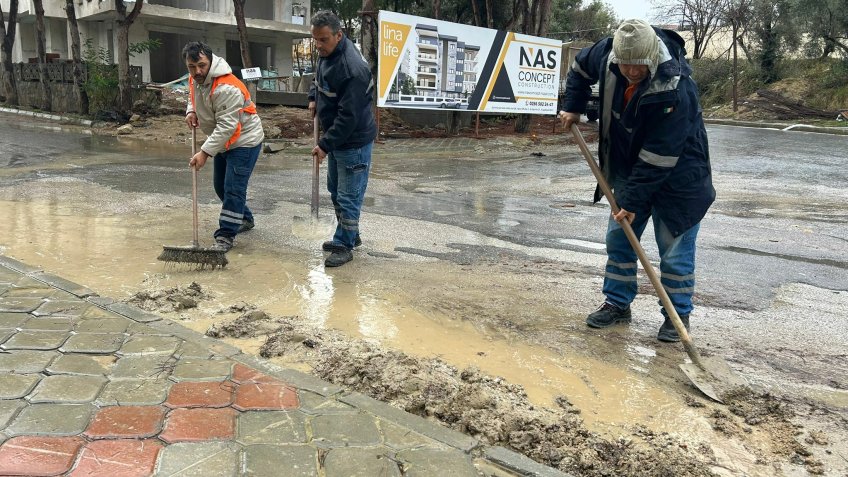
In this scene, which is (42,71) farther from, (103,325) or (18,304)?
(103,325)

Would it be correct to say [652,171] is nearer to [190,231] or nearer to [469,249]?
[469,249]

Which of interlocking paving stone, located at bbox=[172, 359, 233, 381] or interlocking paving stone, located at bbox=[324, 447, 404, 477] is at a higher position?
interlocking paving stone, located at bbox=[172, 359, 233, 381]

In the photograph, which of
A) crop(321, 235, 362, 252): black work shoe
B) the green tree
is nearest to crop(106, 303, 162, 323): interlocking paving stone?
crop(321, 235, 362, 252): black work shoe

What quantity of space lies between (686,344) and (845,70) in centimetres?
3307

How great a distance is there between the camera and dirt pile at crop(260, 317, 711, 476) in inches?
99.6

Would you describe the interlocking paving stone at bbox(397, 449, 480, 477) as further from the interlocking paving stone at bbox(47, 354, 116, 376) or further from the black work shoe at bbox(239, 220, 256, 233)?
the black work shoe at bbox(239, 220, 256, 233)

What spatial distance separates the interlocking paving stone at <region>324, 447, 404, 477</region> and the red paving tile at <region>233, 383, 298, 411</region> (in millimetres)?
430

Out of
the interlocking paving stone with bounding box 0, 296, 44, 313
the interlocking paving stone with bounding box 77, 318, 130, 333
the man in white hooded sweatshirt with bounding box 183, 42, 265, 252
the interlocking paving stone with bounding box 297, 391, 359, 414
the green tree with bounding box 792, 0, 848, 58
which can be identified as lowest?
the interlocking paving stone with bounding box 297, 391, 359, 414

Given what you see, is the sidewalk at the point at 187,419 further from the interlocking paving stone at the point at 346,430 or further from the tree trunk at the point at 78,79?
the tree trunk at the point at 78,79

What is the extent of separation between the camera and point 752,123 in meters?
27.1

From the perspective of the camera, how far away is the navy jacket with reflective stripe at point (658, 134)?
3.40 metres

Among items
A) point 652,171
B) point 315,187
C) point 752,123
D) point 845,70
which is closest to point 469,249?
point 315,187

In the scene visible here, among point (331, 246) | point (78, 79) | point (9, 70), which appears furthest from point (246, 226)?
point (9, 70)

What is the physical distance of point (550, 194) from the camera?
29.8 feet
